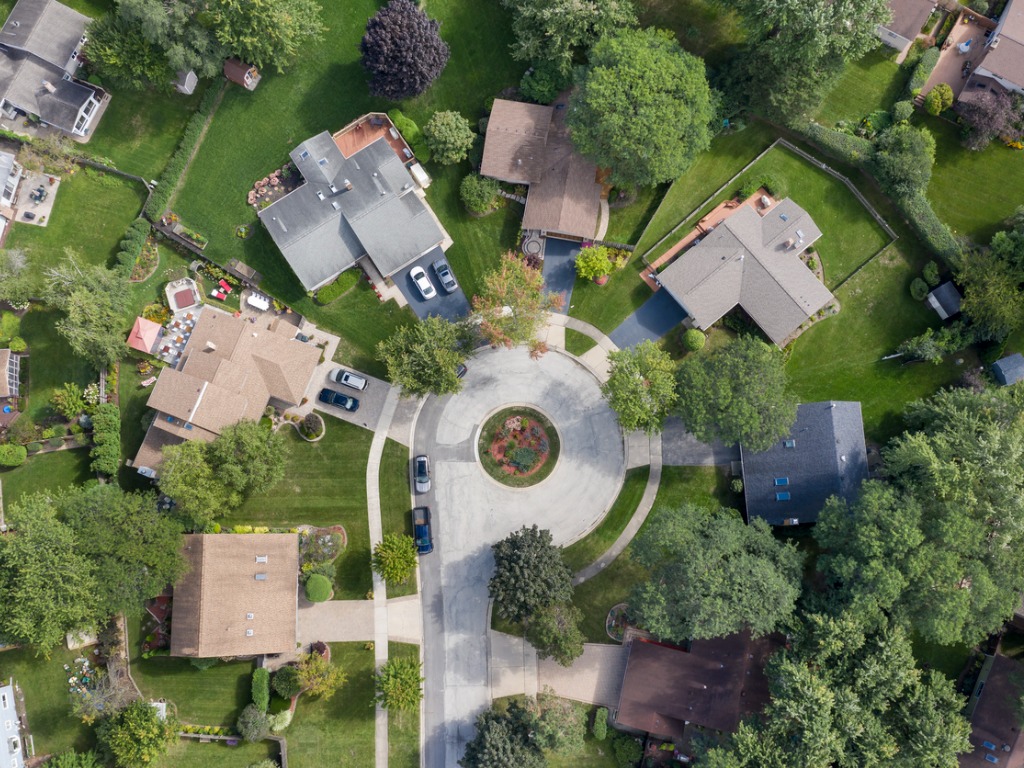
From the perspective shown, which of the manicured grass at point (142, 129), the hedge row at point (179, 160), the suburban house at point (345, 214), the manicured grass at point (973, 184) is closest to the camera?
the suburban house at point (345, 214)

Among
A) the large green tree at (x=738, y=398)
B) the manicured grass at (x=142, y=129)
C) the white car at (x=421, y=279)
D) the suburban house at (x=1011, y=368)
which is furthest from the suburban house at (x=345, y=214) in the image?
the suburban house at (x=1011, y=368)

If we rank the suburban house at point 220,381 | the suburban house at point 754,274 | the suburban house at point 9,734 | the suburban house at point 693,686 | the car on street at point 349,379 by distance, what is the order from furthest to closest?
the car on street at point 349,379 < the suburban house at point 754,274 < the suburban house at point 693,686 < the suburban house at point 220,381 < the suburban house at point 9,734

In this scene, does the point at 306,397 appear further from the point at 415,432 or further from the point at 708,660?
the point at 708,660

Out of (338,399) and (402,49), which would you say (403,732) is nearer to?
(338,399)

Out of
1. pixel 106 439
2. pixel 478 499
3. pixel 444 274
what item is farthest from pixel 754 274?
pixel 106 439

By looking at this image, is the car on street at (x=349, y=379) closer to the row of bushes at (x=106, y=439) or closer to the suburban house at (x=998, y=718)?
the row of bushes at (x=106, y=439)
